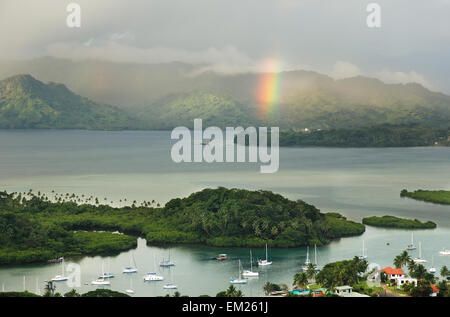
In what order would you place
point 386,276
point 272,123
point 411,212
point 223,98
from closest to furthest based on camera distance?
1. point 386,276
2. point 411,212
3. point 272,123
4. point 223,98

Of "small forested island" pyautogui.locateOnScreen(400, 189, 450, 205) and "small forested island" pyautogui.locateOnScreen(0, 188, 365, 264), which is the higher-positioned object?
"small forested island" pyautogui.locateOnScreen(400, 189, 450, 205)

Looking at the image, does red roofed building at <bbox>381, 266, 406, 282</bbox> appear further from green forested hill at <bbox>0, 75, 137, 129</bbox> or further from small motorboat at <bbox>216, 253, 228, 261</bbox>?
green forested hill at <bbox>0, 75, 137, 129</bbox>

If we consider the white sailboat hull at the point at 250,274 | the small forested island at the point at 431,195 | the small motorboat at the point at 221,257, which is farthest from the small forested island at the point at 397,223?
the white sailboat hull at the point at 250,274

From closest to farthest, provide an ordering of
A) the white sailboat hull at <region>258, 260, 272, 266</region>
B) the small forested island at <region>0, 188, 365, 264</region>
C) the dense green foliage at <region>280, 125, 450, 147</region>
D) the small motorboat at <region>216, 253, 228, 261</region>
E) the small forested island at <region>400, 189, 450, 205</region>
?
the white sailboat hull at <region>258, 260, 272, 266</region>, the small motorboat at <region>216, 253, 228, 261</region>, the small forested island at <region>0, 188, 365, 264</region>, the small forested island at <region>400, 189, 450, 205</region>, the dense green foliage at <region>280, 125, 450, 147</region>

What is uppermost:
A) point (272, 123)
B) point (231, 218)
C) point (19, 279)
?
point (272, 123)

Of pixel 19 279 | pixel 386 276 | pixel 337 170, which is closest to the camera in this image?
pixel 386 276

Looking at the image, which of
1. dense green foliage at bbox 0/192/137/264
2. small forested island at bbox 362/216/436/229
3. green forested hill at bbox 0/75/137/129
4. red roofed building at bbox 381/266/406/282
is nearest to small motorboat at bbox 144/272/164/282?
dense green foliage at bbox 0/192/137/264

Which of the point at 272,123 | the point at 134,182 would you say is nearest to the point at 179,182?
the point at 134,182
